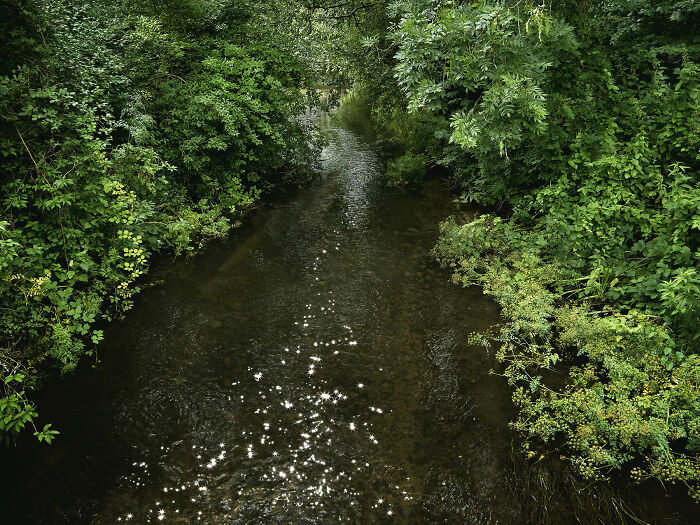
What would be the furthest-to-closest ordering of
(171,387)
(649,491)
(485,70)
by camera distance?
(485,70)
(171,387)
(649,491)

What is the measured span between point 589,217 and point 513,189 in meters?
2.50

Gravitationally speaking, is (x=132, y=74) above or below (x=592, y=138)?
above

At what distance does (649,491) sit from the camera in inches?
164

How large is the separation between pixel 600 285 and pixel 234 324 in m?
5.92

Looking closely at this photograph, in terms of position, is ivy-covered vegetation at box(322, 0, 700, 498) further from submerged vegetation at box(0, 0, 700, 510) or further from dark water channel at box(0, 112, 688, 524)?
dark water channel at box(0, 112, 688, 524)

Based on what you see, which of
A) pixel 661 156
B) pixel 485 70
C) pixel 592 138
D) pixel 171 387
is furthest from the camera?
pixel 592 138

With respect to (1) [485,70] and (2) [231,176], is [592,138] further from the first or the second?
(2) [231,176]

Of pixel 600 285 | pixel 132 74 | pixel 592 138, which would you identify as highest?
pixel 132 74

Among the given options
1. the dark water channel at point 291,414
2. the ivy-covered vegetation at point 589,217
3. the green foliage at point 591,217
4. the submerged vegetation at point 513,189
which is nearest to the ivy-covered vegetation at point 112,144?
the submerged vegetation at point 513,189

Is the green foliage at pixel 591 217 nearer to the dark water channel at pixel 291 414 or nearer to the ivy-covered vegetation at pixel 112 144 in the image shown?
the dark water channel at pixel 291 414

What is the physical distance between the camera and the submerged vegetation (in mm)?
4789

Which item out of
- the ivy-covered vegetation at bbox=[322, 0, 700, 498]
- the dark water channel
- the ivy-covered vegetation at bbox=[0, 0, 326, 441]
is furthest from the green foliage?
the ivy-covered vegetation at bbox=[0, 0, 326, 441]

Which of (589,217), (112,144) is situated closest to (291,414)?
(589,217)

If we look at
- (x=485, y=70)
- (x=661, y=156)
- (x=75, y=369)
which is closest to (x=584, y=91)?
(x=661, y=156)
